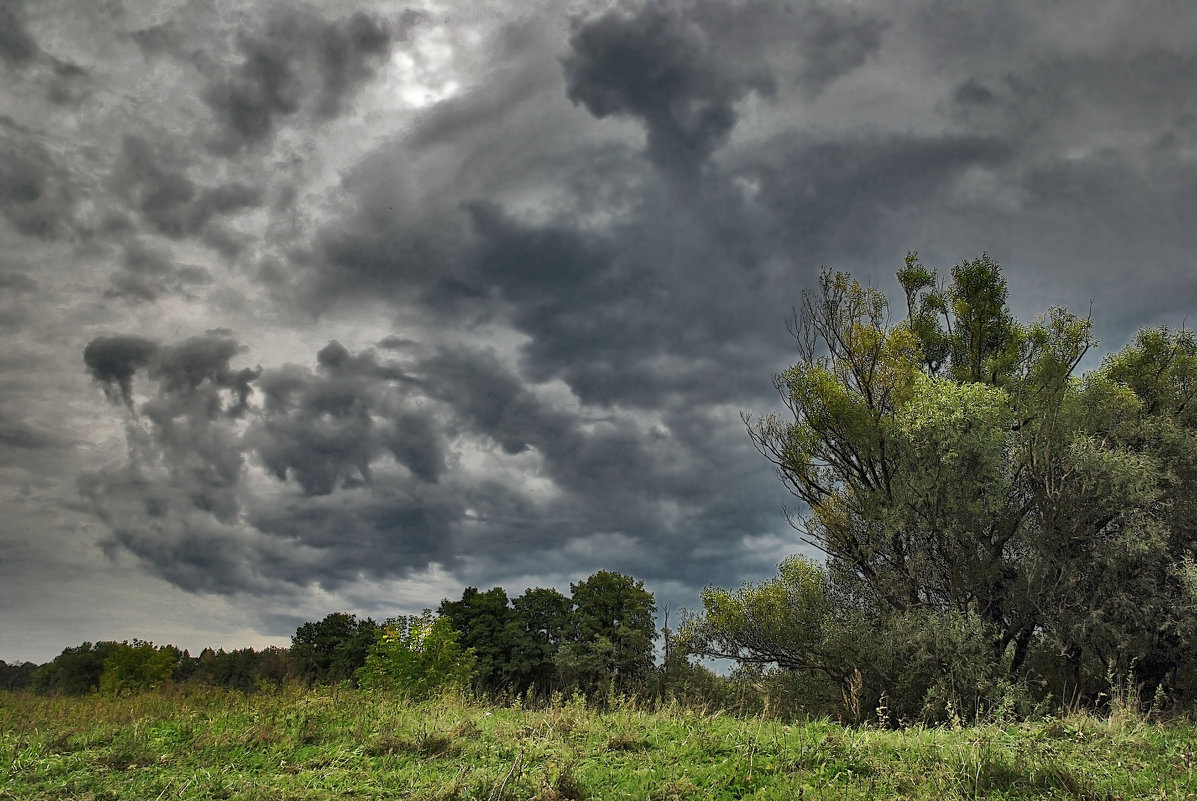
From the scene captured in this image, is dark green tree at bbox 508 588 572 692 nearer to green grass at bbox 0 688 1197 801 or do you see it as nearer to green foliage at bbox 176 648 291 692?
green foliage at bbox 176 648 291 692

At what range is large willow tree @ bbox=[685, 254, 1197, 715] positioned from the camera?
2034cm

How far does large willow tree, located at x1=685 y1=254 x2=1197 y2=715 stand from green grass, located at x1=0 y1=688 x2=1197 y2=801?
936cm

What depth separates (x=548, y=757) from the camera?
9.11 m

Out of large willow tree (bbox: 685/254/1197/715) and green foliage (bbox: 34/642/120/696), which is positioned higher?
large willow tree (bbox: 685/254/1197/715)

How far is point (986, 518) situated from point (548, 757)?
784 inches

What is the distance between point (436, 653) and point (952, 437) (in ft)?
82.1

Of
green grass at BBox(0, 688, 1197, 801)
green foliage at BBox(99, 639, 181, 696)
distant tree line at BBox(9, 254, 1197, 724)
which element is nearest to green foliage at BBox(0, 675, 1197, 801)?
green grass at BBox(0, 688, 1197, 801)

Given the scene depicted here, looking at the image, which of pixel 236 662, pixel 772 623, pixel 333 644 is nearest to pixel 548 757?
pixel 772 623

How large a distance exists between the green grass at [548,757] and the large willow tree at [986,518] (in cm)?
936

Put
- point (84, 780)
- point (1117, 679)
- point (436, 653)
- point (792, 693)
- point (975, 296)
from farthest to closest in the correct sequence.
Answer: point (436, 653), point (975, 296), point (792, 693), point (1117, 679), point (84, 780)

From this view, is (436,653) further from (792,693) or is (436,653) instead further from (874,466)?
(874,466)

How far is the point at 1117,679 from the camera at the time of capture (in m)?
19.9

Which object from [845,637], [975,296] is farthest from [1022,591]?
[975,296]

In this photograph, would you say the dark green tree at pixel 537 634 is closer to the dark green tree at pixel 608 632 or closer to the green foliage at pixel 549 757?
the dark green tree at pixel 608 632
